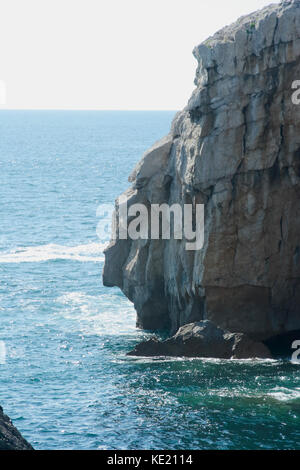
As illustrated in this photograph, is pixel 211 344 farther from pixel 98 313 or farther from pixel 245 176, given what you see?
pixel 98 313

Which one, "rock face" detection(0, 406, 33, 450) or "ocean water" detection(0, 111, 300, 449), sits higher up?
"rock face" detection(0, 406, 33, 450)

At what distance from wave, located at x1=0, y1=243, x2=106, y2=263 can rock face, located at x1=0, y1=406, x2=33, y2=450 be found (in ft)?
189

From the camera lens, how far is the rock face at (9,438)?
1351 inches

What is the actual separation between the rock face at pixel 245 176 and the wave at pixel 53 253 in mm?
29530

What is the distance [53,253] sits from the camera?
97188 millimetres

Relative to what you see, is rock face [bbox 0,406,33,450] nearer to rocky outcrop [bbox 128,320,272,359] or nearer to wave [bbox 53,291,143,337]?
rocky outcrop [bbox 128,320,272,359]

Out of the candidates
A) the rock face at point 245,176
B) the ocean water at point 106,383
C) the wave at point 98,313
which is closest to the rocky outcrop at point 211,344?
the ocean water at point 106,383

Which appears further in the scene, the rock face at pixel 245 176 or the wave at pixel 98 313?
the wave at pixel 98 313

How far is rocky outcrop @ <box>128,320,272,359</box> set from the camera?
60.8m

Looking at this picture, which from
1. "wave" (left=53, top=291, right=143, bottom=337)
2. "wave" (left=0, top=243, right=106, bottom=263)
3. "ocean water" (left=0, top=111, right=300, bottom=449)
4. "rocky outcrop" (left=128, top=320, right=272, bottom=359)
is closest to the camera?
"ocean water" (left=0, top=111, right=300, bottom=449)

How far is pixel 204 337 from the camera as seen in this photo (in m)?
60.9

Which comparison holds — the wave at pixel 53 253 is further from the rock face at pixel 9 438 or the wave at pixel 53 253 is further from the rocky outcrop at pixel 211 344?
the rock face at pixel 9 438

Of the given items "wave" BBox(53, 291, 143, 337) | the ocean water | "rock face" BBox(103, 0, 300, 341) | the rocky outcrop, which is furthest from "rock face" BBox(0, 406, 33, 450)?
"wave" BBox(53, 291, 143, 337)
